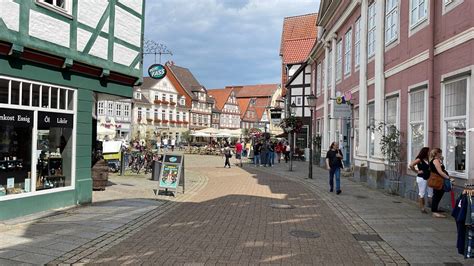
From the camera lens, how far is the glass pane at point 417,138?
39.7ft

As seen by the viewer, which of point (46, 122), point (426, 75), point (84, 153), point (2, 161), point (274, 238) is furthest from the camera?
point (426, 75)

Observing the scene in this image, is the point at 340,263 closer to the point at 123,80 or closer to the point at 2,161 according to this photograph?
the point at 2,161

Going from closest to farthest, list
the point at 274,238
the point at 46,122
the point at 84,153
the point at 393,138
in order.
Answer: the point at 274,238
the point at 46,122
the point at 84,153
the point at 393,138

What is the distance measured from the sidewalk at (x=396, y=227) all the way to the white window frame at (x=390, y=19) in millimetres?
5117

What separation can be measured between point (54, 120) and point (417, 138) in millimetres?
9567

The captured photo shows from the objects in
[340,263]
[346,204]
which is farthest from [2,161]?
[346,204]

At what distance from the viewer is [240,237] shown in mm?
7504

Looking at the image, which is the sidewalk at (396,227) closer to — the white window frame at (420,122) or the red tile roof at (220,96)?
the white window frame at (420,122)

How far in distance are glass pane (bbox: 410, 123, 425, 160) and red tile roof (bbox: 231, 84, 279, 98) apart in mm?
99825

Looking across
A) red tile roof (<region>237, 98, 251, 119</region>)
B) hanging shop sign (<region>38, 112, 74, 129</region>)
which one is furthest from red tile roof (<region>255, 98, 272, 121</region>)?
hanging shop sign (<region>38, 112, 74, 129</region>)

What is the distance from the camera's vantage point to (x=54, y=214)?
9188mm

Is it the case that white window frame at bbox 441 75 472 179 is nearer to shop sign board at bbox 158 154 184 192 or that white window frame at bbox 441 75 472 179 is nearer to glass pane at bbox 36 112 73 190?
shop sign board at bbox 158 154 184 192

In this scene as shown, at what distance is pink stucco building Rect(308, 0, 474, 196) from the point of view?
982cm

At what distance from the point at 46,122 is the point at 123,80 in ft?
10.1
